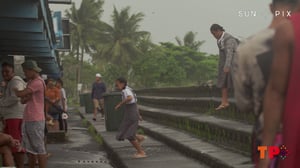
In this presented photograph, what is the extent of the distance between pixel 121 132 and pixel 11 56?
5.99m

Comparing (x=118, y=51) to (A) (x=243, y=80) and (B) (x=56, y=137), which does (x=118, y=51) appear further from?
(A) (x=243, y=80)

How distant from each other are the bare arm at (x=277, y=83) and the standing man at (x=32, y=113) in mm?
4501

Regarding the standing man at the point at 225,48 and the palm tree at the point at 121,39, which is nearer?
the standing man at the point at 225,48

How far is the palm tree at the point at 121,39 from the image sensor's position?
6044 centimetres

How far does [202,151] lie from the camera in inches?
279

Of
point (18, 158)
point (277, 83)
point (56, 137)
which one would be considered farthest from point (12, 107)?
point (56, 137)

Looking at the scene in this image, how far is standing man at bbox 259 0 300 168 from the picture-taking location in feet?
5.34

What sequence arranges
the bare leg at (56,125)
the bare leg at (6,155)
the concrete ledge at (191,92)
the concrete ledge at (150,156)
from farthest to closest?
the bare leg at (56,125) → the concrete ledge at (191,92) → the concrete ledge at (150,156) → the bare leg at (6,155)

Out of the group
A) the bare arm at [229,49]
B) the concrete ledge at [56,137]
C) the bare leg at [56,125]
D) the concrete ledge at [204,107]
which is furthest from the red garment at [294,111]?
the concrete ledge at [56,137]

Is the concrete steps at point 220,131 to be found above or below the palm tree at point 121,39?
below

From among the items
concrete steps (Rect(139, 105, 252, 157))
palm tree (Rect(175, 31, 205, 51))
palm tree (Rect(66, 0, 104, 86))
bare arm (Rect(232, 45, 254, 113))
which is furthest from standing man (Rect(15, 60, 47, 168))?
palm tree (Rect(175, 31, 205, 51))

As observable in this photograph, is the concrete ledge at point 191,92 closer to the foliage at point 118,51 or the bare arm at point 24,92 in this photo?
the bare arm at point 24,92

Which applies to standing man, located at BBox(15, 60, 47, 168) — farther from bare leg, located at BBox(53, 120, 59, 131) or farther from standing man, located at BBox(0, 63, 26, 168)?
bare leg, located at BBox(53, 120, 59, 131)

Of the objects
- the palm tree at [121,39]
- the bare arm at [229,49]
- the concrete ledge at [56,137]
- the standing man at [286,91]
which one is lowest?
the concrete ledge at [56,137]
